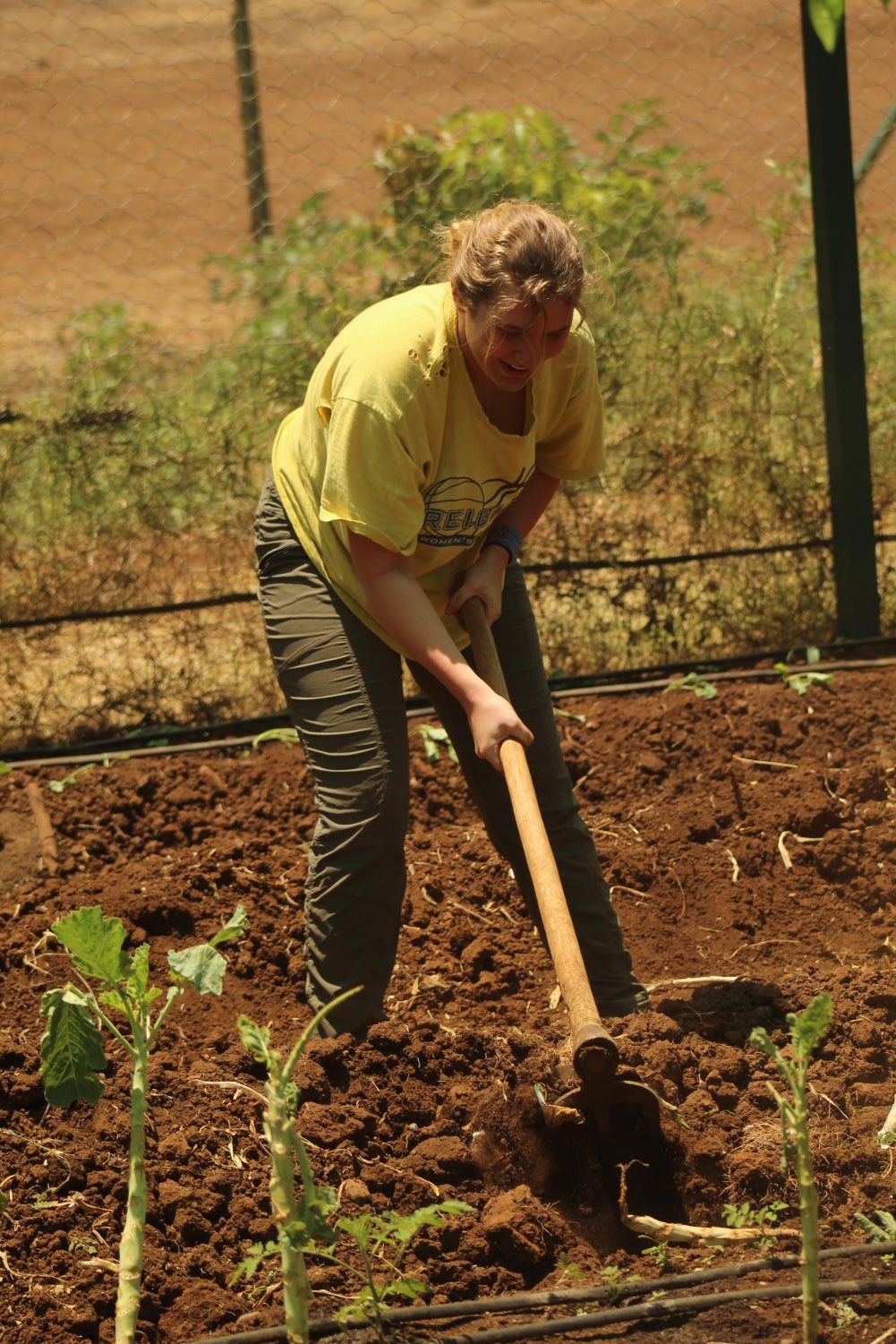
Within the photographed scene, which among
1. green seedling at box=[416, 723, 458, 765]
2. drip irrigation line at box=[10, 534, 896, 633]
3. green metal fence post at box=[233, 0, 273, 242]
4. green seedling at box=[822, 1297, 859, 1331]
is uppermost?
green metal fence post at box=[233, 0, 273, 242]

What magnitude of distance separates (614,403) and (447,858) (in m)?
1.94

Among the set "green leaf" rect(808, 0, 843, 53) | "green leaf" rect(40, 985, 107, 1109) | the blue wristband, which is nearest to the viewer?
"green leaf" rect(808, 0, 843, 53)

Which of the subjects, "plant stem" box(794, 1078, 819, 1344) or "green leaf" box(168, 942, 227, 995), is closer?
"plant stem" box(794, 1078, 819, 1344)

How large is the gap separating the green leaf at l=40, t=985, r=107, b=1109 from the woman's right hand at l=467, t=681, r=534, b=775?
918 mm

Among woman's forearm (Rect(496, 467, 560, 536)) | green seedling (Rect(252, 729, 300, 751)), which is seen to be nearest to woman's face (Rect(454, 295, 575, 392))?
woman's forearm (Rect(496, 467, 560, 536))

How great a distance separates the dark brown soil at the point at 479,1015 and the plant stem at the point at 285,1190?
1.28ft

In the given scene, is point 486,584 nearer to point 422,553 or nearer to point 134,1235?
point 422,553

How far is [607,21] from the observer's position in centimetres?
639

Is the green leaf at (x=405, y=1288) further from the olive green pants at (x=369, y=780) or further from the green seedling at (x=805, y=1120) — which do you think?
the olive green pants at (x=369, y=780)

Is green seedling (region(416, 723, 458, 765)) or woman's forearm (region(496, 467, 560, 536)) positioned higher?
woman's forearm (region(496, 467, 560, 536))

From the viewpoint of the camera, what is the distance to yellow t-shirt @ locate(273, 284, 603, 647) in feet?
9.77

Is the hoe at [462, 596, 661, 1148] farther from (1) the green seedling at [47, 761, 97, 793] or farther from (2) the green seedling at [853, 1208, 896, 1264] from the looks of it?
(1) the green seedling at [47, 761, 97, 793]

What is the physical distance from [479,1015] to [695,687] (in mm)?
1815

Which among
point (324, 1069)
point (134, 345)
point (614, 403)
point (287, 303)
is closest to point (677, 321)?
point (614, 403)
